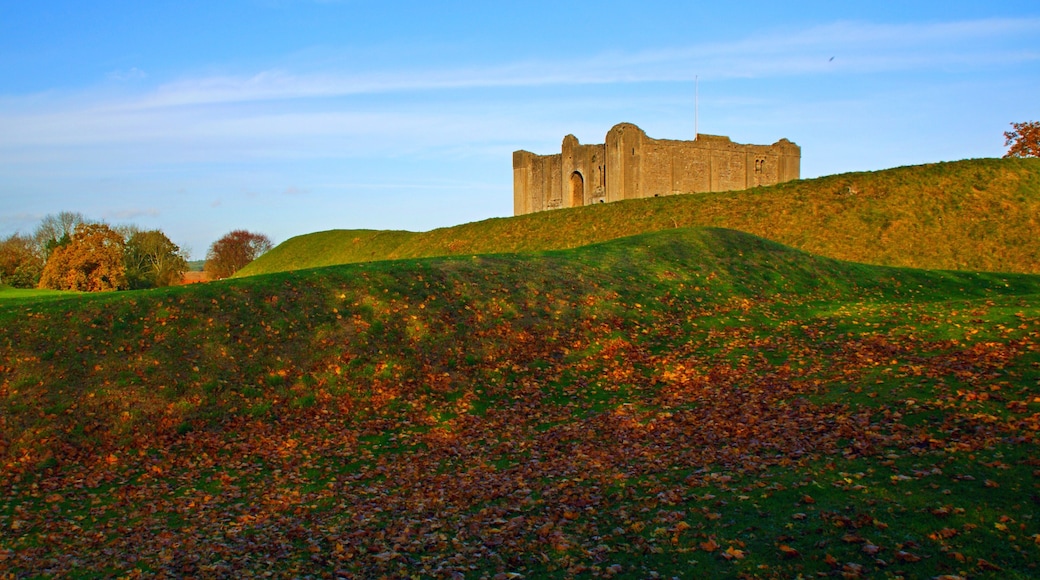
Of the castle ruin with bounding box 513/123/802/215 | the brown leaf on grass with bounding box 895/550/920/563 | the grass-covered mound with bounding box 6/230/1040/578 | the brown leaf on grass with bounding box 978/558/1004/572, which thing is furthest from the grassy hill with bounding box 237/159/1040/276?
the brown leaf on grass with bounding box 978/558/1004/572

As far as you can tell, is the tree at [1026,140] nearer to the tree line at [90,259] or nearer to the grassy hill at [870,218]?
the grassy hill at [870,218]

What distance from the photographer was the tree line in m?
58.0

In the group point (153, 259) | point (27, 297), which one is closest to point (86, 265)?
point (153, 259)

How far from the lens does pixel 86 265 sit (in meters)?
58.7

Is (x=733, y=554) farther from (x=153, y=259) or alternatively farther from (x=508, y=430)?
(x=153, y=259)

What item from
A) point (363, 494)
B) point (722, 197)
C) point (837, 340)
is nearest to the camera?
point (363, 494)

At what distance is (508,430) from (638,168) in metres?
54.2

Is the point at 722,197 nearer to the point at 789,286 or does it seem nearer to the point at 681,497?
the point at 789,286

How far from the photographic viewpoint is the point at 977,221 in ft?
145

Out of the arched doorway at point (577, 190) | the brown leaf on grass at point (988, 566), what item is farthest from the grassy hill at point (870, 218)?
the brown leaf on grass at point (988, 566)

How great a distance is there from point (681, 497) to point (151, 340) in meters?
14.4

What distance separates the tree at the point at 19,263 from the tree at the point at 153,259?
785cm

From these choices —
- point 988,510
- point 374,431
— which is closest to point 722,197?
point 374,431

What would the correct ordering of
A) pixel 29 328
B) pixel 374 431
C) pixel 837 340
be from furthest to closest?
pixel 837 340 < pixel 29 328 < pixel 374 431
